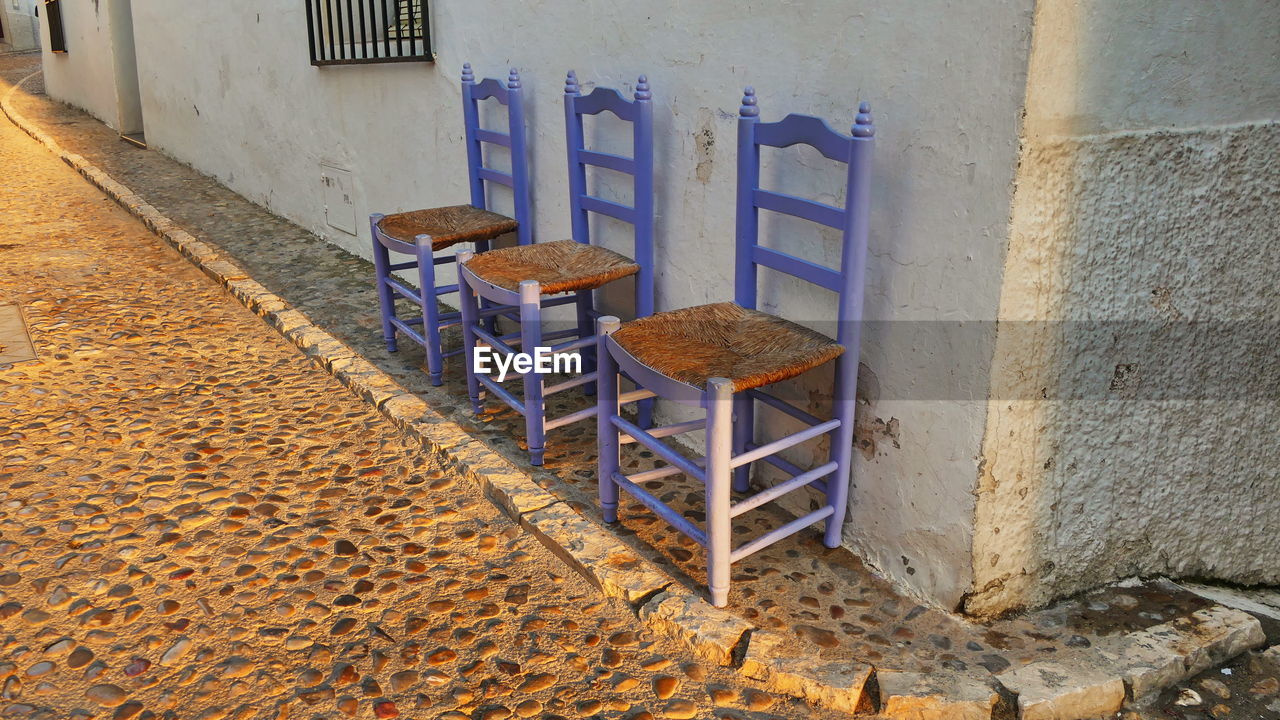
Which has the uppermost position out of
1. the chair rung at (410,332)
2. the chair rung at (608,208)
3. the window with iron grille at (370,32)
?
the window with iron grille at (370,32)

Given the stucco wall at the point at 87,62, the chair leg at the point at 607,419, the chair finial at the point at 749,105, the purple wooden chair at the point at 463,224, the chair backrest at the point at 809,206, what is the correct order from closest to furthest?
1. the chair backrest at the point at 809,206
2. the chair finial at the point at 749,105
3. the chair leg at the point at 607,419
4. the purple wooden chair at the point at 463,224
5. the stucco wall at the point at 87,62

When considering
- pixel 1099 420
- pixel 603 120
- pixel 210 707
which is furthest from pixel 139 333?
pixel 1099 420

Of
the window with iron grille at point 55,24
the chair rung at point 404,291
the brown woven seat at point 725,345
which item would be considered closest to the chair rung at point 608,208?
the brown woven seat at point 725,345

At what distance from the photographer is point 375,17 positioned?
4.73m

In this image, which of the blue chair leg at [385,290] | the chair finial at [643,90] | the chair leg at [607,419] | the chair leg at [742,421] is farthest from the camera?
the blue chair leg at [385,290]

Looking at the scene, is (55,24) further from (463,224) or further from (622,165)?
(622,165)

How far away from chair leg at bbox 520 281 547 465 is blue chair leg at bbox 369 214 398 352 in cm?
119

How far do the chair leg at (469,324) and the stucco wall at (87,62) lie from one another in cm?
874

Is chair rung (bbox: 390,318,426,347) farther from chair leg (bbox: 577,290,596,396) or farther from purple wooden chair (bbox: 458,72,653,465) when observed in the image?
chair leg (bbox: 577,290,596,396)

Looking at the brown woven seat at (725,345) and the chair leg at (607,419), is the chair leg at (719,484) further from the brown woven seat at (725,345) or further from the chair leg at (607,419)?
the chair leg at (607,419)

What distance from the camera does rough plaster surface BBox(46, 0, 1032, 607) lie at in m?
2.04

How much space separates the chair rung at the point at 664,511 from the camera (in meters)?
2.30

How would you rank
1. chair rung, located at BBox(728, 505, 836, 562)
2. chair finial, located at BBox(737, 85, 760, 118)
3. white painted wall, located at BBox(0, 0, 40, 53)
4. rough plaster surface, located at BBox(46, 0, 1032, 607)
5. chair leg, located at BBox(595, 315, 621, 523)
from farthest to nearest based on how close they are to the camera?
white painted wall, located at BBox(0, 0, 40, 53)
chair leg, located at BBox(595, 315, 621, 523)
chair finial, located at BBox(737, 85, 760, 118)
chair rung, located at BBox(728, 505, 836, 562)
rough plaster surface, located at BBox(46, 0, 1032, 607)

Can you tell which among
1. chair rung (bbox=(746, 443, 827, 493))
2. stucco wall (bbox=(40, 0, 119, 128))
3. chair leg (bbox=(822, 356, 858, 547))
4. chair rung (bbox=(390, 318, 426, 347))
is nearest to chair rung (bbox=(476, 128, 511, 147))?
chair rung (bbox=(390, 318, 426, 347))
